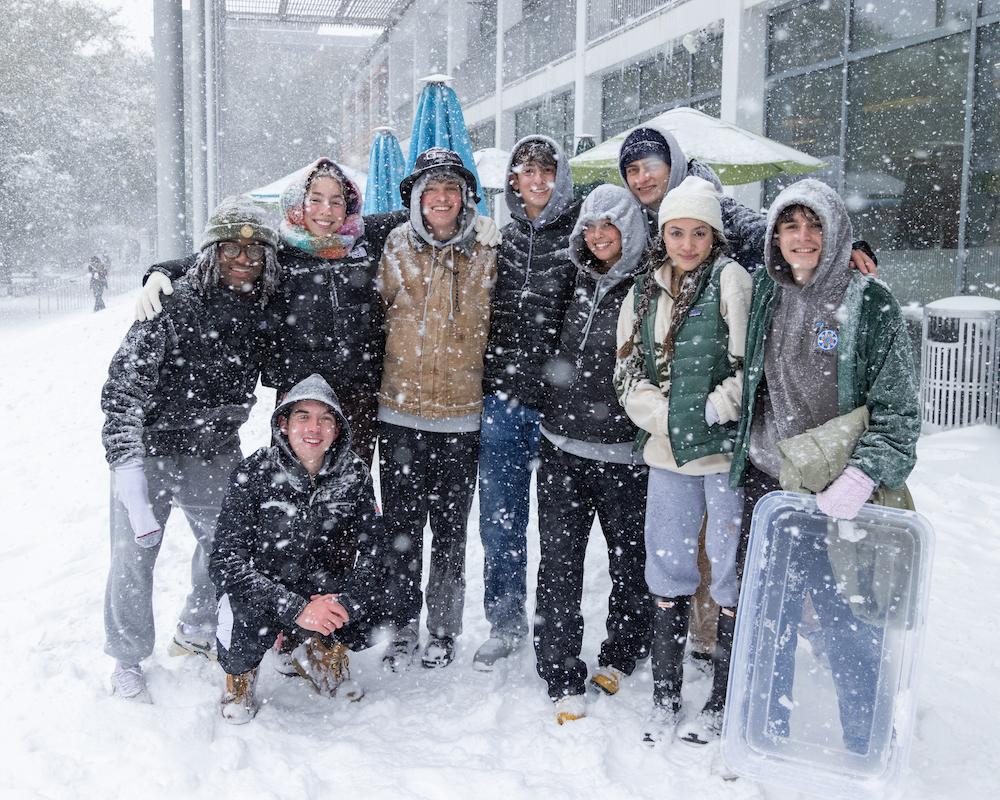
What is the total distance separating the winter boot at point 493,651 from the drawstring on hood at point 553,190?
178 cm

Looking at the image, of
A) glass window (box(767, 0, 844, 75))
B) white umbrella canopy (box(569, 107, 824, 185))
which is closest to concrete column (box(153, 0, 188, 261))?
white umbrella canopy (box(569, 107, 824, 185))

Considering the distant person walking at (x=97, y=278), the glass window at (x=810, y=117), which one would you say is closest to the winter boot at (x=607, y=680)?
the glass window at (x=810, y=117)

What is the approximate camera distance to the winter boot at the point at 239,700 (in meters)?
3.05

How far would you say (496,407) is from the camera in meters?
3.51

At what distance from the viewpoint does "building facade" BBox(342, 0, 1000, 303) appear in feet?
26.2

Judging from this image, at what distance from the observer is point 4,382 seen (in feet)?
35.2

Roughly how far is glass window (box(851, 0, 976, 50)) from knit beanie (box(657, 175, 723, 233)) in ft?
22.8

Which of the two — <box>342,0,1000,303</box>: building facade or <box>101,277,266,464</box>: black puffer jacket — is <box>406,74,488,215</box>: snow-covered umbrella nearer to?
<box>101,277,266,464</box>: black puffer jacket

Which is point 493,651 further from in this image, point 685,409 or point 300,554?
point 685,409

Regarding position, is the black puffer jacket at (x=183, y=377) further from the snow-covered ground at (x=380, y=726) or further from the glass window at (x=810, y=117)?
the glass window at (x=810, y=117)

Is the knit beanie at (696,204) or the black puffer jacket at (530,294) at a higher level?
the knit beanie at (696,204)

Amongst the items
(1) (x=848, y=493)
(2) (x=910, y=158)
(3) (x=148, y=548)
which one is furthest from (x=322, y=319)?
(2) (x=910, y=158)

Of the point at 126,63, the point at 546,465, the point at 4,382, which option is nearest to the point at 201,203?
the point at 4,382

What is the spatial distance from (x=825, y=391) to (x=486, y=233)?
Answer: 1549 mm
